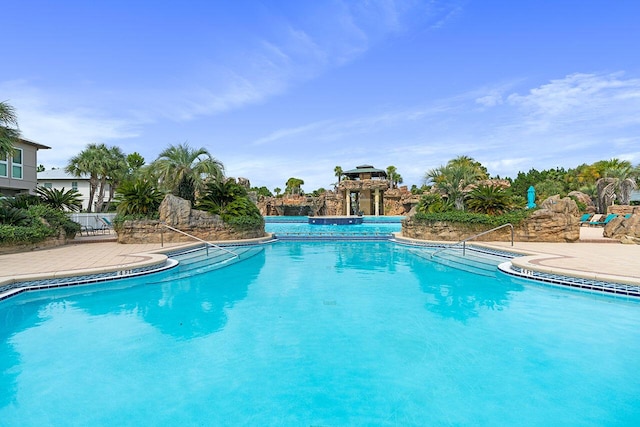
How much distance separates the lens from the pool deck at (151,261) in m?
7.76

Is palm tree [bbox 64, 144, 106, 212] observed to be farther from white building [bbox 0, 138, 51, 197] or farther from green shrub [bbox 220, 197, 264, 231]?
green shrub [bbox 220, 197, 264, 231]

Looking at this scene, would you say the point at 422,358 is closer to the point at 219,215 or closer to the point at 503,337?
the point at 503,337

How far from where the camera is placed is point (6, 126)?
12641mm

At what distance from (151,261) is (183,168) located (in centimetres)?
850

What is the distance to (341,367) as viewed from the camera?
13.9ft

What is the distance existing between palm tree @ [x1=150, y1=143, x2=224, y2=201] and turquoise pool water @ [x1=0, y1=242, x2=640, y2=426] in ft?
32.6

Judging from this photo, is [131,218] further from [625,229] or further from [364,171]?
[364,171]

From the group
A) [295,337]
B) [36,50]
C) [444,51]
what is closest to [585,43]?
[444,51]

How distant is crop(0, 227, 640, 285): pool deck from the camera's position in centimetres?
776

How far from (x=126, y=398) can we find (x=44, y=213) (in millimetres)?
13173

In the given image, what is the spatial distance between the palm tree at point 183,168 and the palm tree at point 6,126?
5.42 m

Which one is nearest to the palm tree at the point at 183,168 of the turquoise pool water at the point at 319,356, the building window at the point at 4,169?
the turquoise pool water at the point at 319,356

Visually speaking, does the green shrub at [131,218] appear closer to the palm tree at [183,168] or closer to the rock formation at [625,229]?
the palm tree at [183,168]

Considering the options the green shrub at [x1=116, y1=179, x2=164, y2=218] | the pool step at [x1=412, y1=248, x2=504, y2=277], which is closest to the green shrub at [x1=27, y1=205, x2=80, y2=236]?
the green shrub at [x1=116, y1=179, x2=164, y2=218]
